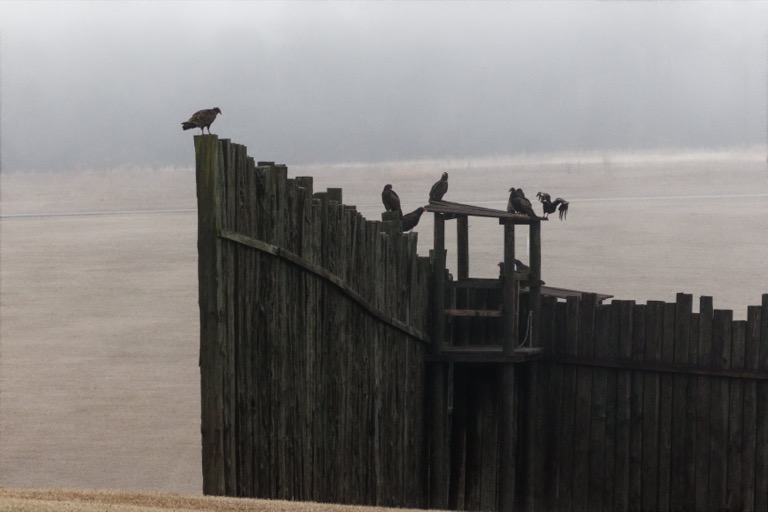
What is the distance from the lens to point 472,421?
14062 millimetres

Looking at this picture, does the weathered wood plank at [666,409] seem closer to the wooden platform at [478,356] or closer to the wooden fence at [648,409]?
the wooden fence at [648,409]

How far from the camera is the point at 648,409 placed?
1352 cm

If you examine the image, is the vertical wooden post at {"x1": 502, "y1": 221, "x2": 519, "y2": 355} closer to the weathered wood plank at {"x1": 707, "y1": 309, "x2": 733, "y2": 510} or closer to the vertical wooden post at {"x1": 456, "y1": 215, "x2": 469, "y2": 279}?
the vertical wooden post at {"x1": 456, "y1": 215, "x2": 469, "y2": 279}

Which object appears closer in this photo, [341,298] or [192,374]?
[341,298]

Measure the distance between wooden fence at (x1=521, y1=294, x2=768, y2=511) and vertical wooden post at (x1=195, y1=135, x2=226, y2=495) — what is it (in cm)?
531

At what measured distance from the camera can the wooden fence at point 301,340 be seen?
9.53 metres

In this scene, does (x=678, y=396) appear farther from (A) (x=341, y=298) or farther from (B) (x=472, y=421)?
(A) (x=341, y=298)

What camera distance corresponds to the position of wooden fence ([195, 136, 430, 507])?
31.3 feet

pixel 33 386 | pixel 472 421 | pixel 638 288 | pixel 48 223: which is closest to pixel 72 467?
pixel 33 386

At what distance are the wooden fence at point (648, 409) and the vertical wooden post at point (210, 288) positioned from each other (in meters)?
5.31

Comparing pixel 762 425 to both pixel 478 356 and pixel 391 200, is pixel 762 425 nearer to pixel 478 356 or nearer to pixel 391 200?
pixel 478 356

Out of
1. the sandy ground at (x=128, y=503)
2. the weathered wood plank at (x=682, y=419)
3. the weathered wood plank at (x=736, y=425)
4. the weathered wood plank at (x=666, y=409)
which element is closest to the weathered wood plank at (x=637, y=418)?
the weathered wood plank at (x=666, y=409)

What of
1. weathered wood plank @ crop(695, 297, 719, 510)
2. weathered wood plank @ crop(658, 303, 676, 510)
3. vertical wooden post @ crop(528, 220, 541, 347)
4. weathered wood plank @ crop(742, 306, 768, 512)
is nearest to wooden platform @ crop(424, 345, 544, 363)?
vertical wooden post @ crop(528, 220, 541, 347)

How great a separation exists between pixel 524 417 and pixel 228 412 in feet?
17.1
